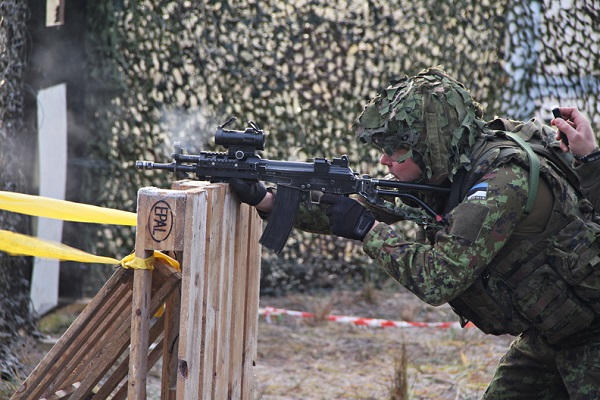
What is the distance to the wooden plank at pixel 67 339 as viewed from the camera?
3387mm

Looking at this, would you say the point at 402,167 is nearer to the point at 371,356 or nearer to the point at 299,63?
the point at 371,356

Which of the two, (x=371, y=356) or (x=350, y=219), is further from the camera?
(x=371, y=356)

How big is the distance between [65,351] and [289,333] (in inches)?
143

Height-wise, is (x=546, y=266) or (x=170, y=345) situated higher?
(x=546, y=266)

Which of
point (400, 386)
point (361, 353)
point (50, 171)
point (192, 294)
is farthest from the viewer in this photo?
point (361, 353)

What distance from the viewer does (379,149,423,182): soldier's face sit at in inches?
135

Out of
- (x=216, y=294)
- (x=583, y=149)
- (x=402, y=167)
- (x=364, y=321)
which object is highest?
(x=583, y=149)

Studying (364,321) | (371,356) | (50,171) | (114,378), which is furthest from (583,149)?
(50,171)

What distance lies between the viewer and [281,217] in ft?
11.4

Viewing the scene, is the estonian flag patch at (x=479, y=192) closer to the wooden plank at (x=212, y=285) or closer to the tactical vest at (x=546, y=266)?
the tactical vest at (x=546, y=266)

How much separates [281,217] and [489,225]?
2.71ft

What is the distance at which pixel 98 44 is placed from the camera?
22.6 feet

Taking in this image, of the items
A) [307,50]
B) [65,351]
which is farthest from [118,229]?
[65,351]

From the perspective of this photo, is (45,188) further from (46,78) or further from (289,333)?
(289,333)
